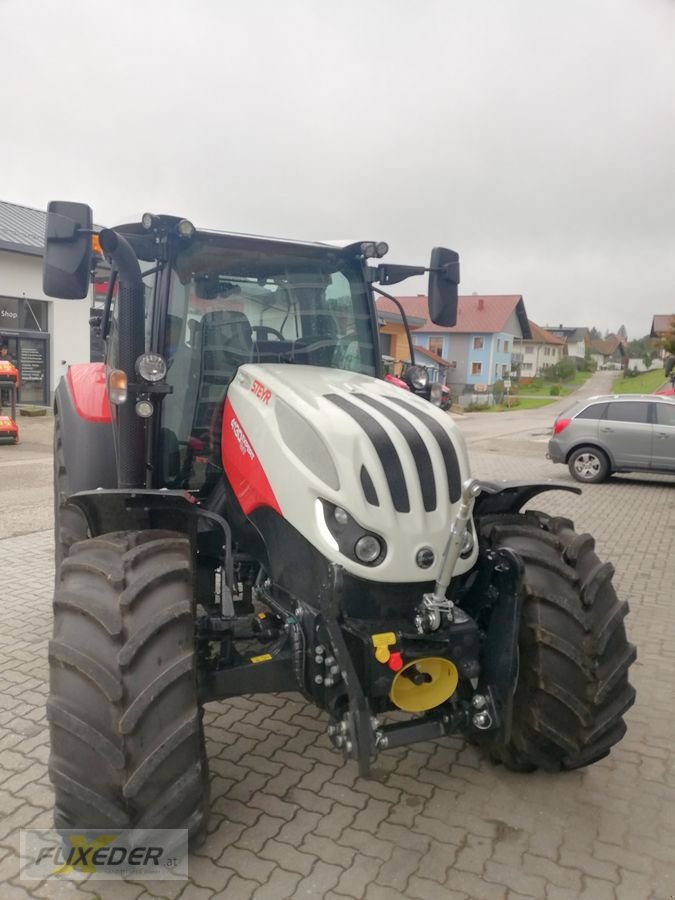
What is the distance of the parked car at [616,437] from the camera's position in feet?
43.6

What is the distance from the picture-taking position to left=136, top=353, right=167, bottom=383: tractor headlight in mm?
3408

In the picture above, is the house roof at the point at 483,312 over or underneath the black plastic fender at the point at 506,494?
over

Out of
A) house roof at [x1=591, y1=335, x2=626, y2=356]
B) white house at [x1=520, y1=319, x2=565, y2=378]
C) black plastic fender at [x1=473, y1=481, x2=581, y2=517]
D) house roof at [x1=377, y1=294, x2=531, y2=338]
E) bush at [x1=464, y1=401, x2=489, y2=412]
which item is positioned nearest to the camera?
black plastic fender at [x1=473, y1=481, x2=581, y2=517]

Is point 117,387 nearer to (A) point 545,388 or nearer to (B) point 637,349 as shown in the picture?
(A) point 545,388

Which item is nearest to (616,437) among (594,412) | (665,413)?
(594,412)

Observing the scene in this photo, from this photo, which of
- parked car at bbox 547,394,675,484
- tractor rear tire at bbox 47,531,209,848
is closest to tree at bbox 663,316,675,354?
parked car at bbox 547,394,675,484

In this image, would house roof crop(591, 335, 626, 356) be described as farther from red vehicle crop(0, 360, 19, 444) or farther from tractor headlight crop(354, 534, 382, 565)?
tractor headlight crop(354, 534, 382, 565)

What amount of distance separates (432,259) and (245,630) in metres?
2.26

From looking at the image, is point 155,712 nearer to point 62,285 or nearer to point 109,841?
point 109,841

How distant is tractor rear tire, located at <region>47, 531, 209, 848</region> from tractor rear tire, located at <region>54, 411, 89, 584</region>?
1246 mm

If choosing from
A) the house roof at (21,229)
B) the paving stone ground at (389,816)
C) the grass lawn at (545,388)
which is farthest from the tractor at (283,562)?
the grass lawn at (545,388)

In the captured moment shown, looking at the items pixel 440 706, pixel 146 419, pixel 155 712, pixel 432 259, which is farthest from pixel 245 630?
pixel 432 259

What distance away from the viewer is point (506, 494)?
3842 millimetres

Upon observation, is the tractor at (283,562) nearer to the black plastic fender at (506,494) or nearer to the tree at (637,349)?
the black plastic fender at (506,494)
